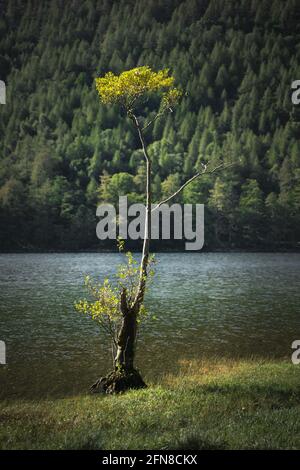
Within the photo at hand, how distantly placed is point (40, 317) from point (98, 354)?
1176 cm

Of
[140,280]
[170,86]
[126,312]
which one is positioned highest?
[170,86]

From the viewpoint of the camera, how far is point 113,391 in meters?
17.7

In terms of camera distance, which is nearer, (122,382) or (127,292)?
(122,382)

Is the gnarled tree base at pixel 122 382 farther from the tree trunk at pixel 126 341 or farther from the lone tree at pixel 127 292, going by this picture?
the tree trunk at pixel 126 341

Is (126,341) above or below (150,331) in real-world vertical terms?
above

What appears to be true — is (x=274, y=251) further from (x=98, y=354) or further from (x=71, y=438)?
(x=71, y=438)

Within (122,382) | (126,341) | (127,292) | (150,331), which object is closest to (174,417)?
(122,382)

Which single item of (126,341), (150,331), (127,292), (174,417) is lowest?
(150,331)

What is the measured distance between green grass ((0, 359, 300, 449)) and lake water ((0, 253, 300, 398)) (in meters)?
3.54

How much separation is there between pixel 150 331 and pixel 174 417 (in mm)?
18664

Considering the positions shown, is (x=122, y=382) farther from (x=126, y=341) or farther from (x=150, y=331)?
(x=150, y=331)

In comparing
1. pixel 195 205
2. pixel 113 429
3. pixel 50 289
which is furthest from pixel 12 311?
pixel 195 205

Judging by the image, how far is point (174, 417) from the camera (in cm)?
1345

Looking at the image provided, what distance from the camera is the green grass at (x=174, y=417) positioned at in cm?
1104
